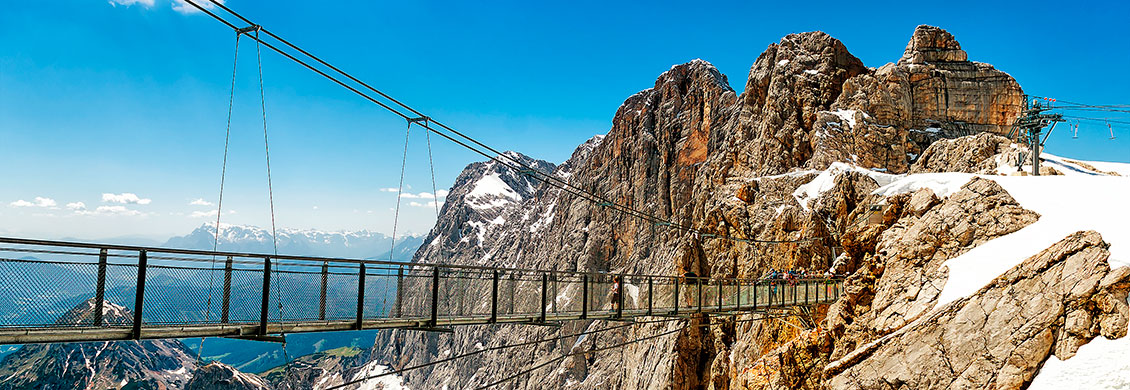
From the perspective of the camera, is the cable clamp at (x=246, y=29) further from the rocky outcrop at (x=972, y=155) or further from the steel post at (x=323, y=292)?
the rocky outcrop at (x=972, y=155)

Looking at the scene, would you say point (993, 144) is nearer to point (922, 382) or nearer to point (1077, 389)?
point (922, 382)

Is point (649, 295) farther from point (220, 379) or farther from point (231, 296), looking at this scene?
point (220, 379)

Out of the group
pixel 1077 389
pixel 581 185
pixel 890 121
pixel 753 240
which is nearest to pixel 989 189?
pixel 1077 389

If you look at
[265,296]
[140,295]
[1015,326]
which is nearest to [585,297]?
[265,296]

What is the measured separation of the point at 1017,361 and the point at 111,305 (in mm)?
17870

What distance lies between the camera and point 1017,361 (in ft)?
49.6

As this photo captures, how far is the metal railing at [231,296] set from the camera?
914 cm

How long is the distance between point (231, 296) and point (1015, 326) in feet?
54.8

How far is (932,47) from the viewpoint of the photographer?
42.1m

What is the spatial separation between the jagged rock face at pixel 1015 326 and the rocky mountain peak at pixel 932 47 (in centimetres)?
2883

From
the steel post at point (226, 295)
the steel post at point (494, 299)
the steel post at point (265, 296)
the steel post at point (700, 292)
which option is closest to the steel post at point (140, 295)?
the steel post at point (226, 295)

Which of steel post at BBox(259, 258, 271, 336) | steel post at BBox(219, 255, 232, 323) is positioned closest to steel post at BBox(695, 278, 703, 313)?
steel post at BBox(259, 258, 271, 336)

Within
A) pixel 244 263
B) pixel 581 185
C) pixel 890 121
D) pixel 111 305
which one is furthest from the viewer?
pixel 581 185

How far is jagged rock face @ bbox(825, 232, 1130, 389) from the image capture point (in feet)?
47.9
